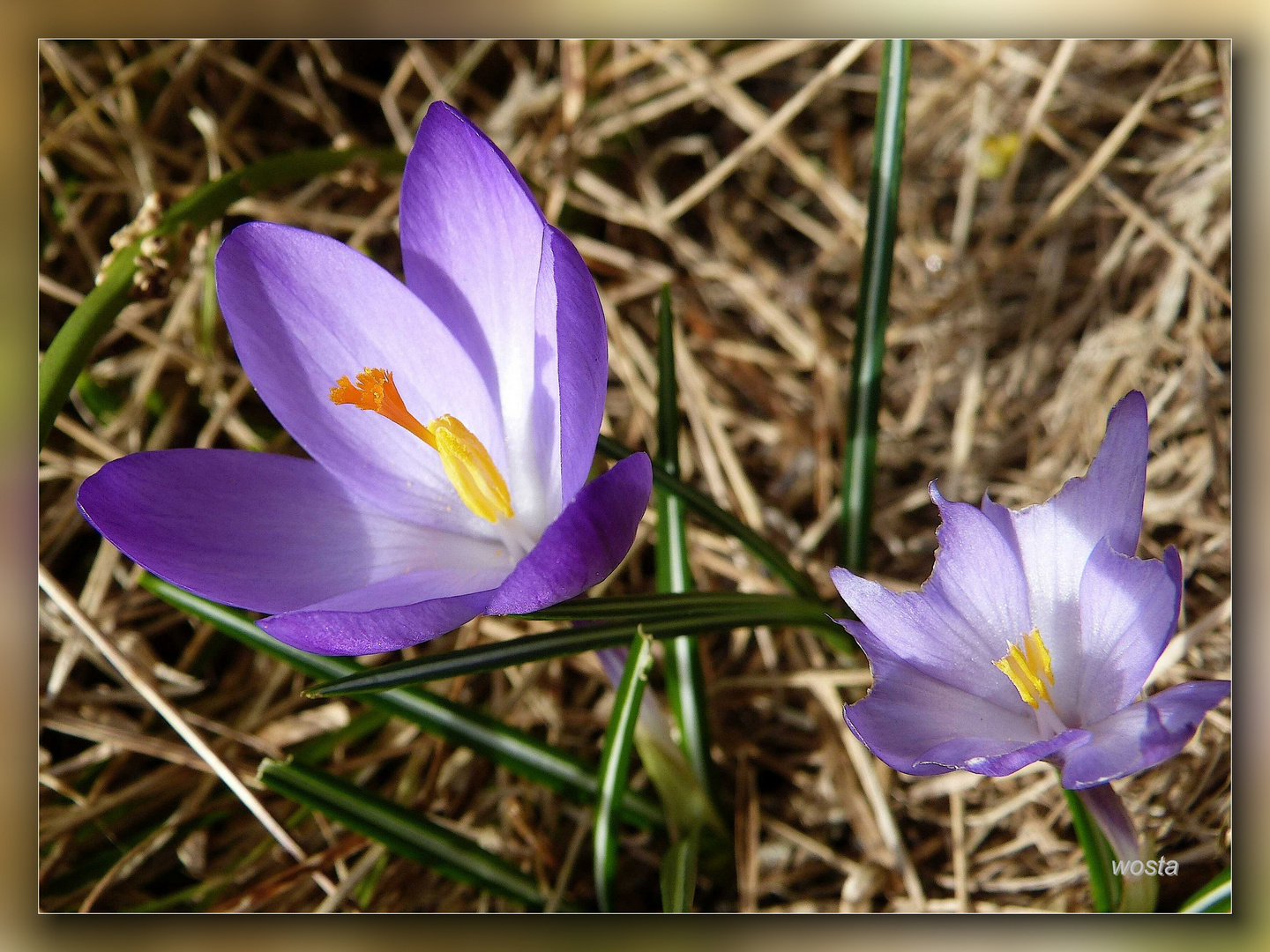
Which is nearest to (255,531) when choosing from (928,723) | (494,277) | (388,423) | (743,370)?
(388,423)

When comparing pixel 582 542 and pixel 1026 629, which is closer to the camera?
pixel 582 542

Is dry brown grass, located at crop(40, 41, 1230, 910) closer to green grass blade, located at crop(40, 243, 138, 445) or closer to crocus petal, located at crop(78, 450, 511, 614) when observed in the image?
green grass blade, located at crop(40, 243, 138, 445)

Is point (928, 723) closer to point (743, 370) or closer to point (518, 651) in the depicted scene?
point (518, 651)

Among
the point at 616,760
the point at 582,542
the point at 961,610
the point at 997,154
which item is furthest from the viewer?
the point at 997,154

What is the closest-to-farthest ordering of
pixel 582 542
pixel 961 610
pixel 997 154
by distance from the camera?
1. pixel 582 542
2. pixel 961 610
3. pixel 997 154

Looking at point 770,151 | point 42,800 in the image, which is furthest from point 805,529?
point 42,800

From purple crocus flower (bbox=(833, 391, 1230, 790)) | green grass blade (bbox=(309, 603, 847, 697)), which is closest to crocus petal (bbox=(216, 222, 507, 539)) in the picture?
green grass blade (bbox=(309, 603, 847, 697))
